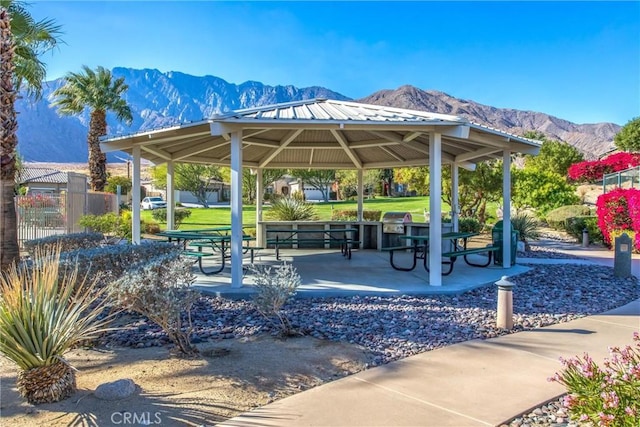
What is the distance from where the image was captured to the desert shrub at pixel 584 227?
1650 cm

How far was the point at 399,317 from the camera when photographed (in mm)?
6113

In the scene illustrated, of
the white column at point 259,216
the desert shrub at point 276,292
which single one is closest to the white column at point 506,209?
the desert shrub at point 276,292

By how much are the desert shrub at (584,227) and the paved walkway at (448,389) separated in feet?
42.4

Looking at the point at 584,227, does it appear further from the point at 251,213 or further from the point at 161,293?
the point at 251,213

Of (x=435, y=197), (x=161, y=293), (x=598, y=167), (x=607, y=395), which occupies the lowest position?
(x=607, y=395)

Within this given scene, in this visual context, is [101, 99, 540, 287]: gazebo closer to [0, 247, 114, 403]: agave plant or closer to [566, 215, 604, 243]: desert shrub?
[0, 247, 114, 403]: agave plant

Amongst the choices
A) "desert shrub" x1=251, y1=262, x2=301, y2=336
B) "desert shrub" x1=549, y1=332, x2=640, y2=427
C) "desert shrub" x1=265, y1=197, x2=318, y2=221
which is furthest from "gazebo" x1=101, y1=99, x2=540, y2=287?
"desert shrub" x1=549, y1=332, x2=640, y2=427

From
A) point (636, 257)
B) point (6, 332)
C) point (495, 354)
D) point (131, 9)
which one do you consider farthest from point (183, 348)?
point (636, 257)

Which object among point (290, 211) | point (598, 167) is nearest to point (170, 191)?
point (290, 211)

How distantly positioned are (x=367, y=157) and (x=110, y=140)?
7.44m

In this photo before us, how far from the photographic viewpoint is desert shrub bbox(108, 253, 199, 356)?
14.0 ft

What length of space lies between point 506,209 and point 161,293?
778cm

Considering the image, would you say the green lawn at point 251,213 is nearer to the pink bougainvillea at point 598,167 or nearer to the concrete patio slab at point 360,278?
the pink bougainvillea at point 598,167

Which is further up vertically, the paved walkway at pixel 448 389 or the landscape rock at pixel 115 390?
the landscape rock at pixel 115 390
